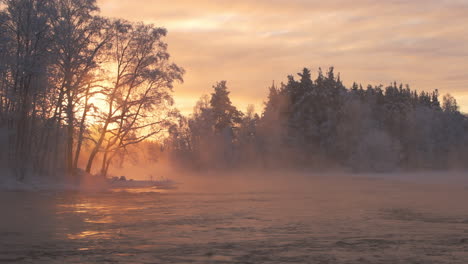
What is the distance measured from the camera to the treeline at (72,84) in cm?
3909

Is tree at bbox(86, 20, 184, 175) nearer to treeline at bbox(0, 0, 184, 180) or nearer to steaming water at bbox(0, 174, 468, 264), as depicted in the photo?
treeline at bbox(0, 0, 184, 180)

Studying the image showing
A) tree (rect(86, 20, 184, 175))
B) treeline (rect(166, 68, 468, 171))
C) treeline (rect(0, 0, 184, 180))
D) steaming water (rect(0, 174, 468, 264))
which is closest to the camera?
steaming water (rect(0, 174, 468, 264))

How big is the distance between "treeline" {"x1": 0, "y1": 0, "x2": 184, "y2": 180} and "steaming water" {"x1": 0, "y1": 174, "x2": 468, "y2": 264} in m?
14.7

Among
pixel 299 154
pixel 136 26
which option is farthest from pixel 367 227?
pixel 299 154

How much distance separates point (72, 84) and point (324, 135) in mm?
56655

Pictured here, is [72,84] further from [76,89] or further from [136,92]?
[136,92]

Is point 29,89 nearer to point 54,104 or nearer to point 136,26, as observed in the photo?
point 54,104

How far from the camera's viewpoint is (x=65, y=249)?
1403cm

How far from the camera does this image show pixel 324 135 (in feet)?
298

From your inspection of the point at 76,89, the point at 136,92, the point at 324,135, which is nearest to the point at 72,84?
the point at 76,89

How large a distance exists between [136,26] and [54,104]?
10.5 m

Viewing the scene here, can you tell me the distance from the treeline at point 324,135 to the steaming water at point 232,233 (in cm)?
5858

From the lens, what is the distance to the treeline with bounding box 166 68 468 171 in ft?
282

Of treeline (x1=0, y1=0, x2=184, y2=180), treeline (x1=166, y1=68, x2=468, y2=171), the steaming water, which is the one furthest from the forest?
treeline (x1=166, y1=68, x2=468, y2=171)
